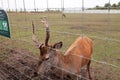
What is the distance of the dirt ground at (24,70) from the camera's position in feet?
14.7

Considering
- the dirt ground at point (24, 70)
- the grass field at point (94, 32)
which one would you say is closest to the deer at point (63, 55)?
the dirt ground at point (24, 70)

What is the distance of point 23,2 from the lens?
5012 millimetres

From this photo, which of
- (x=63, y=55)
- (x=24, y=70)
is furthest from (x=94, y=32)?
(x=63, y=55)

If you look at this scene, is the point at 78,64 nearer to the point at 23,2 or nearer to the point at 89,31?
the point at 23,2

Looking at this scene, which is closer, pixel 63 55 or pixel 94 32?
pixel 63 55

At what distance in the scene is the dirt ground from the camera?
4.47 m

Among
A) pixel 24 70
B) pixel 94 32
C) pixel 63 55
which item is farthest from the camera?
pixel 94 32

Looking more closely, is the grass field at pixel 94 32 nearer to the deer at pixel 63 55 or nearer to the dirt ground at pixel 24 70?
the deer at pixel 63 55

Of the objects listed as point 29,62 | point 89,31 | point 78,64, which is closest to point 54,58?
point 78,64

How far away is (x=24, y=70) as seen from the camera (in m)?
5.68

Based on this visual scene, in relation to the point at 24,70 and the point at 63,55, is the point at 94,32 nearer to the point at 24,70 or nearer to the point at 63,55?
the point at 24,70

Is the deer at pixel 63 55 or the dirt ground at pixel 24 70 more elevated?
the deer at pixel 63 55

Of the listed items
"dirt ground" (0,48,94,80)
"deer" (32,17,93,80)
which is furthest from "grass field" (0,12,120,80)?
"dirt ground" (0,48,94,80)

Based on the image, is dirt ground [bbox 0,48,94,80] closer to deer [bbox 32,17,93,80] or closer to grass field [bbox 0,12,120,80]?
deer [bbox 32,17,93,80]
